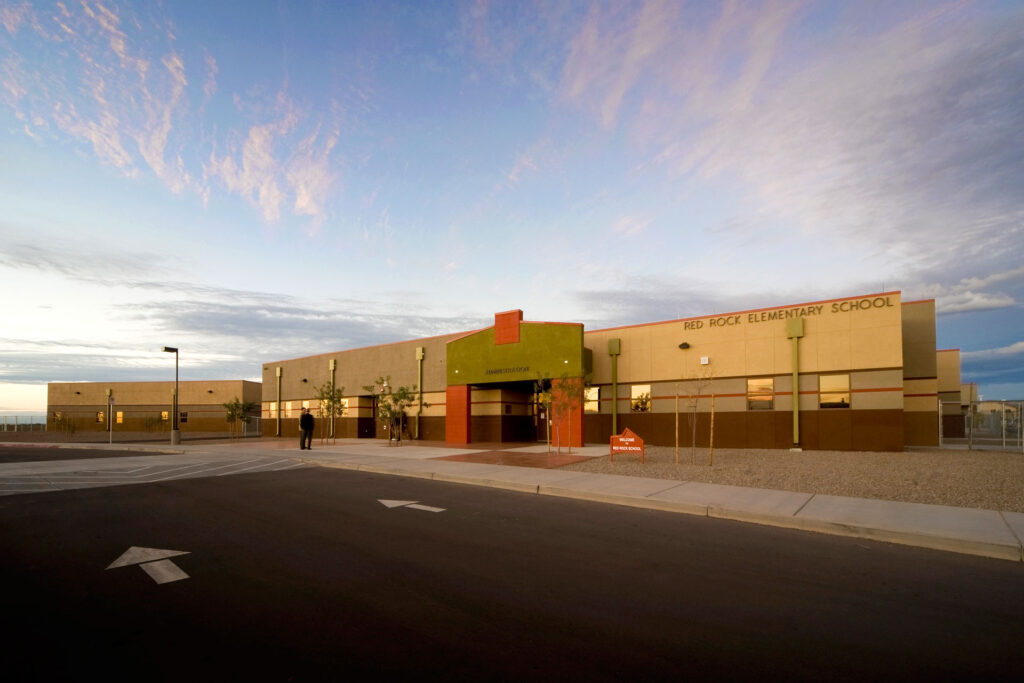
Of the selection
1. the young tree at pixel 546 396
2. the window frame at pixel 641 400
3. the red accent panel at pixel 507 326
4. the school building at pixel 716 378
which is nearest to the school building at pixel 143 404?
the school building at pixel 716 378

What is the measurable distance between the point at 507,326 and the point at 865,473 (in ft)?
55.4

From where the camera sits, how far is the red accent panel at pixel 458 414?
2911 centimetres

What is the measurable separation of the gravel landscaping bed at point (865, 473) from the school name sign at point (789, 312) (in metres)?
5.66

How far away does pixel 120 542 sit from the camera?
7.43 m

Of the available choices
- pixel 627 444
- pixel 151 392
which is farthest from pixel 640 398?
pixel 151 392

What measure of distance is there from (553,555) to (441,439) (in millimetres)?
26877

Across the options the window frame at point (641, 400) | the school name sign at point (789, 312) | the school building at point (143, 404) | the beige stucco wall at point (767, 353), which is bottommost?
the school building at point (143, 404)

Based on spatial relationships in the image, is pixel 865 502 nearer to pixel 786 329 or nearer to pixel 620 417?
pixel 786 329

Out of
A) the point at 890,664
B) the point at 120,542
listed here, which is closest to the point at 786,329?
the point at 890,664

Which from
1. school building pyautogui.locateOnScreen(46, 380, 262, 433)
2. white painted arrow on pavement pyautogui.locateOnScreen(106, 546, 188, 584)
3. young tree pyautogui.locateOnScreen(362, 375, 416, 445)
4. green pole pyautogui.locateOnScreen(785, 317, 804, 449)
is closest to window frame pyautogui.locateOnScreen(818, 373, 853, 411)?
green pole pyautogui.locateOnScreen(785, 317, 804, 449)

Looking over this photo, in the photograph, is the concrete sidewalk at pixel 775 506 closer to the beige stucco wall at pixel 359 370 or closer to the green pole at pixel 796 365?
the green pole at pixel 796 365

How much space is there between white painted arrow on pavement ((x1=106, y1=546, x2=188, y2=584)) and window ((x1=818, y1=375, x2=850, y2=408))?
22670 mm

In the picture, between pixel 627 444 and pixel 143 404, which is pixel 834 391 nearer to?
pixel 627 444

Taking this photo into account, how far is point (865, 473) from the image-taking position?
14195 mm
